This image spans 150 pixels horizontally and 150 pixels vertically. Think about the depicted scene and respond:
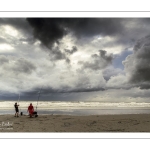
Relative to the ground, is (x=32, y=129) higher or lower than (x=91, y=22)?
lower
